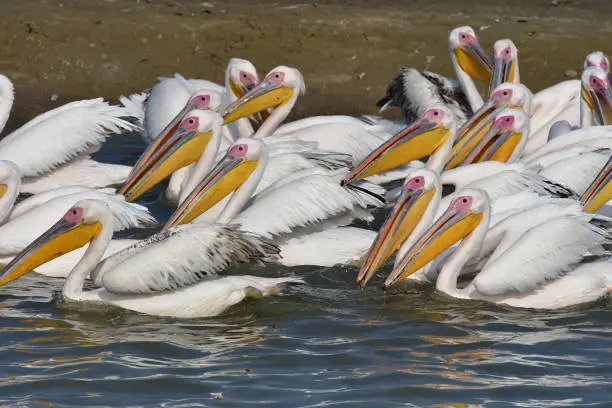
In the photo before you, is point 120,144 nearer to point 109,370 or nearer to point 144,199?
point 144,199

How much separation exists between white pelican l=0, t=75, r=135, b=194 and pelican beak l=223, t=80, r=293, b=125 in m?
0.63

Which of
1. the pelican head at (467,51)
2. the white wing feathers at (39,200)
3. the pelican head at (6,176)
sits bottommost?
the white wing feathers at (39,200)

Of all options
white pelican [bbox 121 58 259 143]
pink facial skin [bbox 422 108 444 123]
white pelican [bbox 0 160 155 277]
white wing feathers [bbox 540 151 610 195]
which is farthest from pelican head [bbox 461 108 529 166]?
white pelican [bbox 0 160 155 277]

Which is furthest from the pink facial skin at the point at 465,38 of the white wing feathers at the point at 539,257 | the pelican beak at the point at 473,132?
the white wing feathers at the point at 539,257

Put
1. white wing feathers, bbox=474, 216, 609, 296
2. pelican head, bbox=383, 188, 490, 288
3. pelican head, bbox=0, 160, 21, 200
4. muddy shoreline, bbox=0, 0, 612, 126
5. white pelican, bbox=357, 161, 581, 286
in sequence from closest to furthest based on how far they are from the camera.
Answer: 1. white wing feathers, bbox=474, 216, 609, 296
2. pelican head, bbox=383, 188, 490, 288
3. white pelican, bbox=357, 161, 581, 286
4. pelican head, bbox=0, 160, 21, 200
5. muddy shoreline, bbox=0, 0, 612, 126

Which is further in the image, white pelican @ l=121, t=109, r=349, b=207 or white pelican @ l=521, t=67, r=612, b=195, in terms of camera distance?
white pelican @ l=121, t=109, r=349, b=207

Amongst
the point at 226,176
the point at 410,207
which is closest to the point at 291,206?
the point at 226,176

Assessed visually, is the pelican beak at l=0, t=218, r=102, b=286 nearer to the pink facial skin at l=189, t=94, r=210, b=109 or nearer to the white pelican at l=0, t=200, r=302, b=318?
the white pelican at l=0, t=200, r=302, b=318

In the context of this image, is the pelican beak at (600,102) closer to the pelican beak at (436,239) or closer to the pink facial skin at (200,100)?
the pink facial skin at (200,100)

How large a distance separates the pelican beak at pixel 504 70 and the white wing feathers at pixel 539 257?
2.78 meters

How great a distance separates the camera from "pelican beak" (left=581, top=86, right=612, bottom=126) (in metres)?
8.03

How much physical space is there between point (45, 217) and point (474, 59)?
3.46 m

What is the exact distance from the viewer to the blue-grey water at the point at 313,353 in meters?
4.79

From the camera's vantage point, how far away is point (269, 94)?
8086mm
